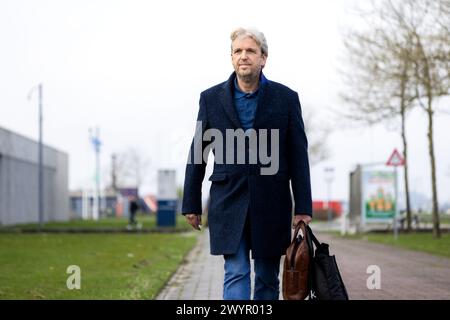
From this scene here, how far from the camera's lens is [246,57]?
5.62 m

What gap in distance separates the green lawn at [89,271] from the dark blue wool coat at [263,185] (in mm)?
5152

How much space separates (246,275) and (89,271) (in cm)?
985

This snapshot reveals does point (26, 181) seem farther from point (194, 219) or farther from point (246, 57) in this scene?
point (246, 57)

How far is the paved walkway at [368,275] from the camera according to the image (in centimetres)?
1122

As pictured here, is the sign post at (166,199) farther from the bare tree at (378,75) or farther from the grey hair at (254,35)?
the grey hair at (254,35)

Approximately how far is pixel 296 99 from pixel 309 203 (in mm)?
650

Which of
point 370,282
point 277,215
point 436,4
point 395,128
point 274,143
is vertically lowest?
point 370,282

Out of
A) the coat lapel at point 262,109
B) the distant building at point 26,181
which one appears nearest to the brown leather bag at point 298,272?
the coat lapel at point 262,109

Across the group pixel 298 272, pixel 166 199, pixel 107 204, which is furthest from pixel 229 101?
pixel 107 204

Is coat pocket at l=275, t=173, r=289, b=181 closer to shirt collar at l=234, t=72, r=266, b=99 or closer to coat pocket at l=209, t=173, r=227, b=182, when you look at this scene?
coat pocket at l=209, t=173, r=227, b=182
